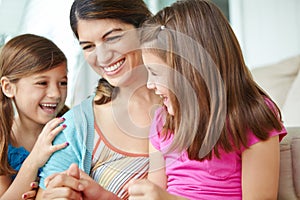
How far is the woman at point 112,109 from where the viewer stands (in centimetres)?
120

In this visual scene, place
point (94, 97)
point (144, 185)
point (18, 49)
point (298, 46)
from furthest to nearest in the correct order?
point (298, 46)
point (18, 49)
point (94, 97)
point (144, 185)

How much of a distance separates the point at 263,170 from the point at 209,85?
219 mm

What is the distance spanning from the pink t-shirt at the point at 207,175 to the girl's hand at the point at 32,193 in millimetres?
406

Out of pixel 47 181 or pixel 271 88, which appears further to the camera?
pixel 271 88

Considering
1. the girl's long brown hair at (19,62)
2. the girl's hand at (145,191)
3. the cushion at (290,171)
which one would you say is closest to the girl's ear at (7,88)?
the girl's long brown hair at (19,62)

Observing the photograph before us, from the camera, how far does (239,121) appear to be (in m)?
0.99

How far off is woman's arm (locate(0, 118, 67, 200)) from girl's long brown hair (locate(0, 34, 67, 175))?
0.16m

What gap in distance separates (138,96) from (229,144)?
35 centimetres

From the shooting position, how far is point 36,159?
1284 millimetres

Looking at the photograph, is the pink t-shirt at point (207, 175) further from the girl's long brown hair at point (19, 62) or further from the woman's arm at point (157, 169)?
the girl's long brown hair at point (19, 62)

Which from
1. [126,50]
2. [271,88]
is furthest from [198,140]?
[271,88]

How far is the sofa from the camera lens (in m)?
1.09

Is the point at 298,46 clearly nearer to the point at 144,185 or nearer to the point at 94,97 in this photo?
the point at 94,97

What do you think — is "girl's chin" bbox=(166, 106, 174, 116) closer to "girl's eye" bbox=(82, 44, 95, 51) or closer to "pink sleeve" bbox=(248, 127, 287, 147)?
"pink sleeve" bbox=(248, 127, 287, 147)
